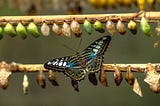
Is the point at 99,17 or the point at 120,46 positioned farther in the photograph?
the point at 120,46

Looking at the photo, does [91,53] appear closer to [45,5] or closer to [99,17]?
[99,17]

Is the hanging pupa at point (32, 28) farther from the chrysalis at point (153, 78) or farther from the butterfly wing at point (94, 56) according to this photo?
the chrysalis at point (153, 78)

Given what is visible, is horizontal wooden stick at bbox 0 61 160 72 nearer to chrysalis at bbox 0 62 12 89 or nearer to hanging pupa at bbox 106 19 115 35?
chrysalis at bbox 0 62 12 89

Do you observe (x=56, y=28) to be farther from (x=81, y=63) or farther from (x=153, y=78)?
(x=153, y=78)

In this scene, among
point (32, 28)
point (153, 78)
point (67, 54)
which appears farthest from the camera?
point (67, 54)

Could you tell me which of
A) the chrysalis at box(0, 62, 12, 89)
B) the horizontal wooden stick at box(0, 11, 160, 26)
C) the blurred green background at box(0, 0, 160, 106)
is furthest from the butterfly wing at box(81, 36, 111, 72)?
the blurred green background at box(0, 0, 160, 106)

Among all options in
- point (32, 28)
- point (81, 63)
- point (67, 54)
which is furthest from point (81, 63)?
point (67, 54)

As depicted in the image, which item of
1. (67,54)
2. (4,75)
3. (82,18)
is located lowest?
(67,54)

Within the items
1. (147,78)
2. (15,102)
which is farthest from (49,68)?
(15,102)

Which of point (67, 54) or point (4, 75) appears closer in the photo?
point (4, 75)
